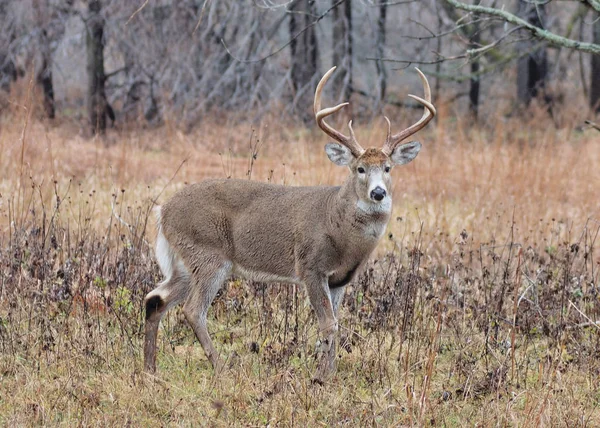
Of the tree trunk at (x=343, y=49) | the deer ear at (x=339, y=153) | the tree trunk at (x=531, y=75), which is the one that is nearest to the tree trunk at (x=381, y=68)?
the tree trunk at (x=343, y=49)

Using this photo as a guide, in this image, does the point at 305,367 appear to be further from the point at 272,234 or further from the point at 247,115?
the point at 247,115

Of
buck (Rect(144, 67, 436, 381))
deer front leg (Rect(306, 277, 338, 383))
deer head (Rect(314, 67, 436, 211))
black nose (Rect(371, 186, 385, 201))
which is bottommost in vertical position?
deer front leg (Rect(306, 277, 338, 383))

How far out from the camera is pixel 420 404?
14.4 ft

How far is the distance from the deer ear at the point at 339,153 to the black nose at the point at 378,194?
1.41 feet

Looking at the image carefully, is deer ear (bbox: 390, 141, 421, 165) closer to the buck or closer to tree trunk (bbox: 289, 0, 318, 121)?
the buck

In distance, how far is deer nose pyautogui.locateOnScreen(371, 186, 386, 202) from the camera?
530cm

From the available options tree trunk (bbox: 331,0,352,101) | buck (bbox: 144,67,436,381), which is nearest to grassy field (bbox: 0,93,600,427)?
buck (bbox: 144,67,436,381)

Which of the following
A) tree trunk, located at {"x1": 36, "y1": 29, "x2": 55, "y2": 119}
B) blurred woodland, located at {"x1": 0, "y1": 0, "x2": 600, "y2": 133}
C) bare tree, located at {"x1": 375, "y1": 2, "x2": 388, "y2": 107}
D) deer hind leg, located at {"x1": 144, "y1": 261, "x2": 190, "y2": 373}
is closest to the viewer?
deer hind leg, located at {"x1": 144, "y1": 261, "x2": 190, "y2": 373}

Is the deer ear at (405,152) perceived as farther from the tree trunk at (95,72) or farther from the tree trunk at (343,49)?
the tree trunk at (95,72)

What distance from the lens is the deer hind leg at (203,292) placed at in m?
5.59

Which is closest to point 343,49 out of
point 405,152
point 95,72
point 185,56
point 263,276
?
point 185,56

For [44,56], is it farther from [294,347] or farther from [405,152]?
[294,347]

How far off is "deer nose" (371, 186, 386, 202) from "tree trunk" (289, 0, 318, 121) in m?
9.60

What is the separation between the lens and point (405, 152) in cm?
578
